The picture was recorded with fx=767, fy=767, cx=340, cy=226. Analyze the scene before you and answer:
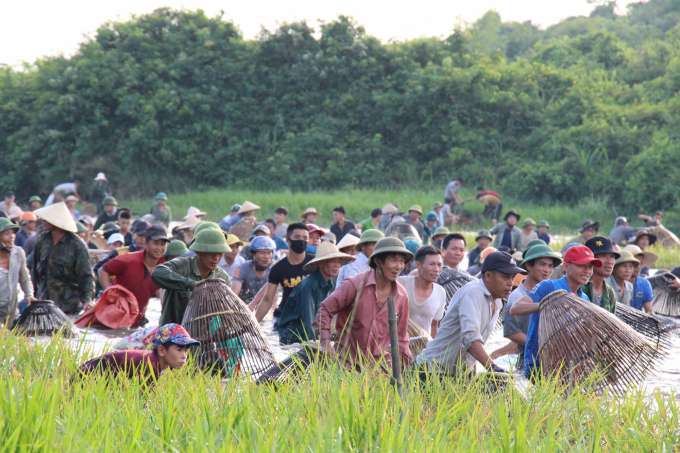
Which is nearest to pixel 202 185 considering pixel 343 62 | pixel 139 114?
pixel 139 114

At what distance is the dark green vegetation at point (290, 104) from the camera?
3053 centimetres

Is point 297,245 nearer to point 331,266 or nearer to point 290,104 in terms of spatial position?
point 331,266

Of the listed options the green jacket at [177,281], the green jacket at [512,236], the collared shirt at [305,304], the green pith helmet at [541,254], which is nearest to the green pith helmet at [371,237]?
the collared shirt at [305,304]

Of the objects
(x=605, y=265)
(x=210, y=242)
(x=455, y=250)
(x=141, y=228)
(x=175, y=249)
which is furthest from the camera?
(x=141, y=228)

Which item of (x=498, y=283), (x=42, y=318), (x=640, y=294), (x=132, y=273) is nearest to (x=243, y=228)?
(x=132, y=273)

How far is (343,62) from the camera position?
32.6 metres

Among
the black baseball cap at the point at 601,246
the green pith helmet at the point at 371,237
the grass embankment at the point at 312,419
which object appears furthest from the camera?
the green pith helmet at the point at 371,237

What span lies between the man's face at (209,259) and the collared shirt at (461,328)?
71.7 inches

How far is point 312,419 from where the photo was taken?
11.5ft

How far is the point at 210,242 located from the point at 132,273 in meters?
2.14

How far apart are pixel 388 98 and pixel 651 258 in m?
22.5

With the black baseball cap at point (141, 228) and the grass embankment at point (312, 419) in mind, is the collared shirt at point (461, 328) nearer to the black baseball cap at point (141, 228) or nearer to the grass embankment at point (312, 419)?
the grass embankment at point (312, 419)

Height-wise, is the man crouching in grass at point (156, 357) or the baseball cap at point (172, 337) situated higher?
the baseball cap at point (172, 337)

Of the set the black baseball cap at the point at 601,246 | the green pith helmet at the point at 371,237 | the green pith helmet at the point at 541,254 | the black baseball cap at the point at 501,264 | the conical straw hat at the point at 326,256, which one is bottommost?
the conical straw hat at the point at 326,256
